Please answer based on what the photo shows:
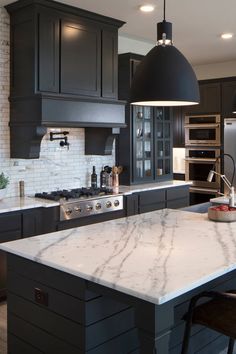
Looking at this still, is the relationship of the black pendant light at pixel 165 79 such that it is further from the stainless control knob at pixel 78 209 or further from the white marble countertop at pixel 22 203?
the stainless control knob at pixel 78 209

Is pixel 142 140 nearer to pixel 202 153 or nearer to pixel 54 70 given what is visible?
pixel 202 153

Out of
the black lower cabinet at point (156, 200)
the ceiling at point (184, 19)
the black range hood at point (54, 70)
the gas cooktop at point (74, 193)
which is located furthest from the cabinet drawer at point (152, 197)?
the ceiling at point (184, 19)

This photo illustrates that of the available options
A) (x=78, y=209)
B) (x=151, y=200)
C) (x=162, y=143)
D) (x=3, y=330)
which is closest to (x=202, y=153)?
(x=162, y=143)

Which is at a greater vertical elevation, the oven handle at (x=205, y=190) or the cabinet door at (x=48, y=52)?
the cabinet door at (x=48, y=52)

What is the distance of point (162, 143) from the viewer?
6.07m

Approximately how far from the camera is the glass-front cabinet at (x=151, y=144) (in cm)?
566

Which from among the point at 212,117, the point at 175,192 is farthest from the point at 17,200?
the point at 212,117

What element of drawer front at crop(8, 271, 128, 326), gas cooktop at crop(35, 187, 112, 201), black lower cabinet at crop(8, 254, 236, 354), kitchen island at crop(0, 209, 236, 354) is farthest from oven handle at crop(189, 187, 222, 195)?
drawer front at crop(8, 271, 128, 326)

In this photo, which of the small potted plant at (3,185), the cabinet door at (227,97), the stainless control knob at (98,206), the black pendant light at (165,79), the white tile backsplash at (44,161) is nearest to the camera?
the black pendant light at (165,79)

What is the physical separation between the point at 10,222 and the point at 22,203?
293 mm

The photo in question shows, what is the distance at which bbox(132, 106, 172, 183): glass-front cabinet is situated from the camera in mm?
5664

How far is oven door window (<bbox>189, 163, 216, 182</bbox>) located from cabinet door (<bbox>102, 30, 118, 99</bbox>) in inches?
102

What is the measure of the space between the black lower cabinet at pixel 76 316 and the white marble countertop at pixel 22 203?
4.75 feet

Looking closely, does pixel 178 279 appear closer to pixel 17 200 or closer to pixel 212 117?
pixel 17 200
